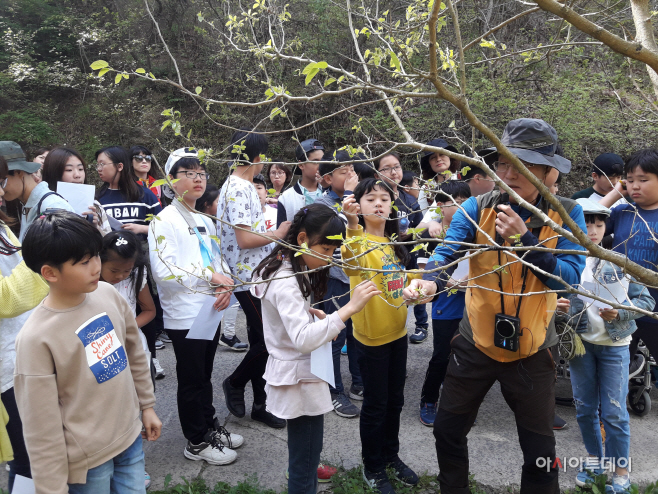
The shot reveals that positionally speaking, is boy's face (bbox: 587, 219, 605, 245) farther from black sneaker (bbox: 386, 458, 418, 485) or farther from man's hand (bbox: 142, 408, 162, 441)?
man's hand (bbox: 142, 408, 162, 441)

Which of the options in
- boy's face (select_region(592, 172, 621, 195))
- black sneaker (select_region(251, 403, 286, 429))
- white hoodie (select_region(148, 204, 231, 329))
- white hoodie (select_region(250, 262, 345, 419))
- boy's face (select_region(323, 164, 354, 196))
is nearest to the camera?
white hoodie (select_region(250, 262, 345, 419))

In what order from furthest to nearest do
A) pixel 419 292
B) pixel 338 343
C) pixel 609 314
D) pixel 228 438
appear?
pixel 338 343 < pixel 228 438 < pixel 609 314 < pixel 419 292

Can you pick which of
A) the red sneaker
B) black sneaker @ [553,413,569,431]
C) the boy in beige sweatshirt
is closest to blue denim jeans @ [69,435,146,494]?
the boy in beige sweatshirt

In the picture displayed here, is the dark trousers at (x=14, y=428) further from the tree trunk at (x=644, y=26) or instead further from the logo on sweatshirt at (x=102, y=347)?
the tree trunk at (x=644, y=26)

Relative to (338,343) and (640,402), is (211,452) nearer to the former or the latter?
(338,343)

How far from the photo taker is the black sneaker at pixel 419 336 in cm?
523

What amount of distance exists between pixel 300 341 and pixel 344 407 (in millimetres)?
1716

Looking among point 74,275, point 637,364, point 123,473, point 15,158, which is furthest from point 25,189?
point 637,364

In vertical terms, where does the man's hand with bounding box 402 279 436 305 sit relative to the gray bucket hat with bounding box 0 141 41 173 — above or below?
below

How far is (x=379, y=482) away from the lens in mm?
2805

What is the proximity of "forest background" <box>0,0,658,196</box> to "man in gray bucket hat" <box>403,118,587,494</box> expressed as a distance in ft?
21.7

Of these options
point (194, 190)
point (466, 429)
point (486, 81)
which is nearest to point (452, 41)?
point (486, 81)

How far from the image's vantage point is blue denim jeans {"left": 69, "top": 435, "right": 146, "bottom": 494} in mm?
1949

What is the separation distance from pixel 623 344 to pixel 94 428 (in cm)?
288
